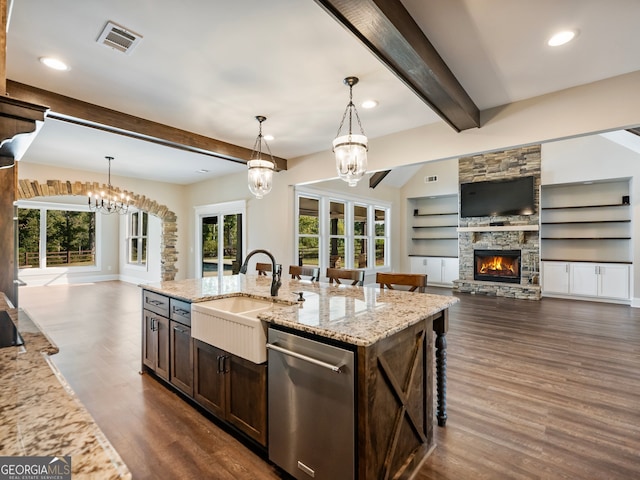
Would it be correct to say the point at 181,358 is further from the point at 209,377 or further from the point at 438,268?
the point at 438,268

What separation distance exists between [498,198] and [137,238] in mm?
10262

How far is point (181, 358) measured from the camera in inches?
105

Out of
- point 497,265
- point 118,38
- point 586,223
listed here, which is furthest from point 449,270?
point 118,38

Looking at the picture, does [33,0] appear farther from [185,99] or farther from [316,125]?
[316,125]

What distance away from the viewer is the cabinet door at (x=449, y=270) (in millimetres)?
8766

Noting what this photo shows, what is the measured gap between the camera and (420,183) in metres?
9.30

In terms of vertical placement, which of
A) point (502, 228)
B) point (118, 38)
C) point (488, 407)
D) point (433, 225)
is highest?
point (118, 38)

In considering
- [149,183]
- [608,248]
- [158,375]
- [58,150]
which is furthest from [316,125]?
[608,248]

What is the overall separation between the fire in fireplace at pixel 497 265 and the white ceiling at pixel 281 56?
5112mm

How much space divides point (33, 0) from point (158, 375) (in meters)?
2.97

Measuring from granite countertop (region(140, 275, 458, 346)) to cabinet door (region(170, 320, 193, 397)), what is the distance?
0.30 meters

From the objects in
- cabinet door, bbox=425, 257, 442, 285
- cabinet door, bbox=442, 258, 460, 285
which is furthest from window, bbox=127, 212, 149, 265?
cabinet door, bbox=442, 258, 460, 285

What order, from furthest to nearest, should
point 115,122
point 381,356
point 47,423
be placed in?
point 115,122, point 381,356, point 47,423

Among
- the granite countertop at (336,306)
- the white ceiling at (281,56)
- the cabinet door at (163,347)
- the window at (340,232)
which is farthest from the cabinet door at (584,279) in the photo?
the cabinet door at (163,347)
